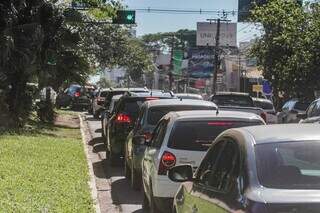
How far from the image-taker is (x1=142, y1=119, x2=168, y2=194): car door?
9562mm

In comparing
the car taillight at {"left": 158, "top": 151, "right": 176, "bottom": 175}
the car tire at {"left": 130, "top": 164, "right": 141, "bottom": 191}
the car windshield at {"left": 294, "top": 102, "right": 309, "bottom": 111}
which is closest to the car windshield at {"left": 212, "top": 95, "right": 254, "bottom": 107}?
the car windshield at {"left": 294, "top": 102, "right": 309, "bottom": 111}

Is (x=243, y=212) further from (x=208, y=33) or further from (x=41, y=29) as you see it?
(x=208, y=33)

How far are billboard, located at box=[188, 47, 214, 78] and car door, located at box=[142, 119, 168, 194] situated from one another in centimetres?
8582

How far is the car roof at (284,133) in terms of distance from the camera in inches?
198

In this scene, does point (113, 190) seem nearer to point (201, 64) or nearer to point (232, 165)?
point (232, 165)

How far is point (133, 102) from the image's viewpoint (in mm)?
16484

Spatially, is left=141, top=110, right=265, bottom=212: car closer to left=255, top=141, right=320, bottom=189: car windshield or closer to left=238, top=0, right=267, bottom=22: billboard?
left=255, top=141, right=320, bottom=189: car windshield

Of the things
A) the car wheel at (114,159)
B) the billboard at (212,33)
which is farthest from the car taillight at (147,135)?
the billboard at (212,33)

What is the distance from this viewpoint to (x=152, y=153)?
984 cm

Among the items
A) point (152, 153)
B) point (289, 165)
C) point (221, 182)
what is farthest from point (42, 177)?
point (289, 165)

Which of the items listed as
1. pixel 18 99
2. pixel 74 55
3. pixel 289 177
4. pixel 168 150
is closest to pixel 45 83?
pixel 74 55

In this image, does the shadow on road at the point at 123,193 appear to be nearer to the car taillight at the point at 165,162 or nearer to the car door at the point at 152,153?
the car door at the point at 152,153

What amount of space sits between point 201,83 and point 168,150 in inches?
3471

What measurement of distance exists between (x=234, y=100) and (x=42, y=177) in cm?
1194
